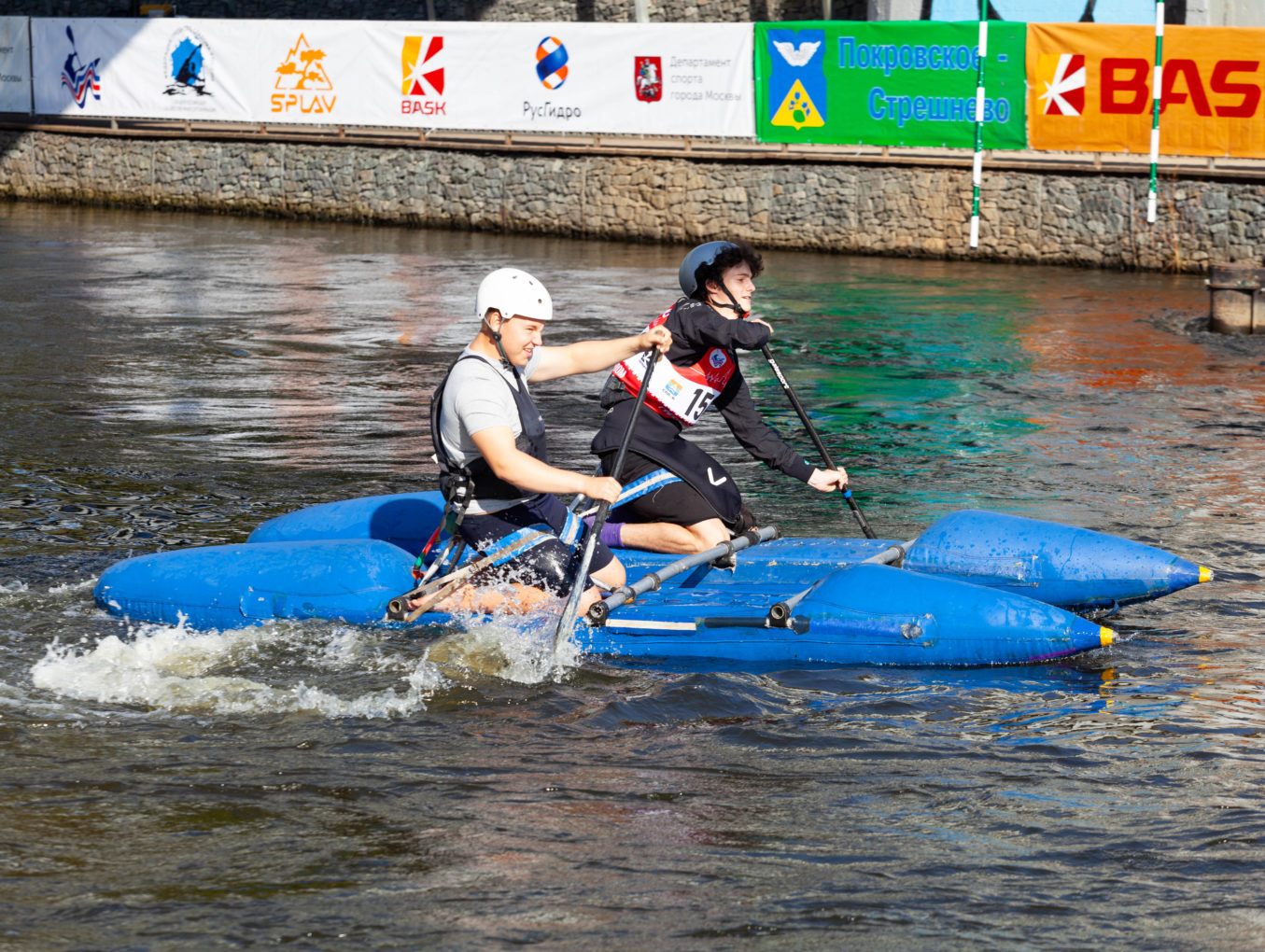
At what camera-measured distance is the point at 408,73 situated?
23.5 m

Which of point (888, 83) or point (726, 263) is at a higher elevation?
point (888, 83)

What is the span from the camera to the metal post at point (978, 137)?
1823 cm

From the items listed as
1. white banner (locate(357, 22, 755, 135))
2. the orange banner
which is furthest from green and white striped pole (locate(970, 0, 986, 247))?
white banner (locate(357, 22, 755, 135))

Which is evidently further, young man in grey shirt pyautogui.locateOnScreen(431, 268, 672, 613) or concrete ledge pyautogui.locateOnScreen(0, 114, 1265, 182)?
concrete ledge pyautogui.locateOnScreen(0, 114, 1265, 182)

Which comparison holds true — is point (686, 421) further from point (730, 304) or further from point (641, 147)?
point (641, 147)

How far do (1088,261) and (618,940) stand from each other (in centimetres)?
1612

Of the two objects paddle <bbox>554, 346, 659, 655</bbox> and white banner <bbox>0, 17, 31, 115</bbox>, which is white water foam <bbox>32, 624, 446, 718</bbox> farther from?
white banner <bbox>0, 17, 31, 115</bbox>

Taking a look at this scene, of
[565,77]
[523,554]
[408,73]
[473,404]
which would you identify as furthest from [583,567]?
[408,73]

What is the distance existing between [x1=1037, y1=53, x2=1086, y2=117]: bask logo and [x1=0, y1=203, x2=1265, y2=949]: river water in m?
7.94

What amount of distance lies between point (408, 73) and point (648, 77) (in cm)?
403

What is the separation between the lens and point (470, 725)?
19.2 feet

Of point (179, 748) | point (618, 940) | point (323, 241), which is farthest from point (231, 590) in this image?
point (323, 241)

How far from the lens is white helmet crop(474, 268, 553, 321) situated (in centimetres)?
612

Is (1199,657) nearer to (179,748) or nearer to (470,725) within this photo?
(470,725)
